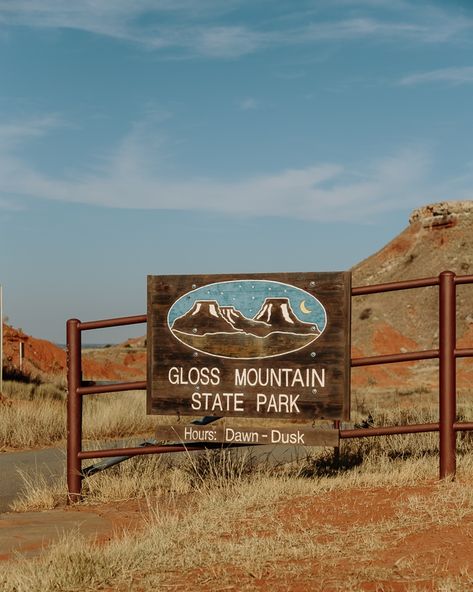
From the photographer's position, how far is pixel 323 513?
6.39 metres

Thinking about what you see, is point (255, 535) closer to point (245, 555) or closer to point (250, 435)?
point (245, 555)

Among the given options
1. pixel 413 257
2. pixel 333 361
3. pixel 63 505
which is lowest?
pixel 63 505

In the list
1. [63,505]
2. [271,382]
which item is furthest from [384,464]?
[63,505]

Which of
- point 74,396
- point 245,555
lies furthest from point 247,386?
Answer: point 245,555

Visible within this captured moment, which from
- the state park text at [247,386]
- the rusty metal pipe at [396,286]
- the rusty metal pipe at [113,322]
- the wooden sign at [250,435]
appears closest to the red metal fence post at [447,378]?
the rusty metal pipe at [396,286]

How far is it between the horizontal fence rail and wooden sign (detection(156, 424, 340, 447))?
0.12 m

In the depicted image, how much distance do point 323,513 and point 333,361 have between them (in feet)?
6.27

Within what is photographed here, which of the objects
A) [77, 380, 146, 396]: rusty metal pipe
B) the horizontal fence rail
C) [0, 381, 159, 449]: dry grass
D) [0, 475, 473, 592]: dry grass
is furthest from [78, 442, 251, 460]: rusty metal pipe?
[0, 381, 159, 449]: dry grass

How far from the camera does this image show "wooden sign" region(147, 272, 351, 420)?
803 cm

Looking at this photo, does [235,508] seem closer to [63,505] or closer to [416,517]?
[416,517]

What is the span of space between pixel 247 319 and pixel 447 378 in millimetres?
1877

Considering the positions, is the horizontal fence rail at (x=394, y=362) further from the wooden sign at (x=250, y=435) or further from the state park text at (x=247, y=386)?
the state park text at (x=247, y=386)

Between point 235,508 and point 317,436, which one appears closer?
point 235,508

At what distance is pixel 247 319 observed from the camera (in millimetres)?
8273
